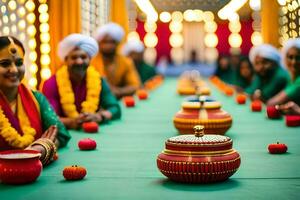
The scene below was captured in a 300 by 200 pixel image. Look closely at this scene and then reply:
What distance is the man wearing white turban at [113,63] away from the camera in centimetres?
1196

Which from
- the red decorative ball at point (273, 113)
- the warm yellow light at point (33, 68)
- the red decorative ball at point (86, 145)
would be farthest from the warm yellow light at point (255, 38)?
the red decorative ball at point (86, 145)

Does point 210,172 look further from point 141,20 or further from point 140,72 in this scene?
point 141,20

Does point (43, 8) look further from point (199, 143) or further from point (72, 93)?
point (199, 143)

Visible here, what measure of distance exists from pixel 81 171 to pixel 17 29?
677 centimetres

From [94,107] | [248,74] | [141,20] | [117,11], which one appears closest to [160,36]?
[141,20]

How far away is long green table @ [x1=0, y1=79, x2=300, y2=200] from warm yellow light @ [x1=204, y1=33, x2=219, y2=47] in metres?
32.4

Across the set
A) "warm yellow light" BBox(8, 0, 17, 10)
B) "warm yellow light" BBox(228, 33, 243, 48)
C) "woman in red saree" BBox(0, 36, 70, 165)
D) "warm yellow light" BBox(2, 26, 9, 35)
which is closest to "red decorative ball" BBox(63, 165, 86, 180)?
"woman in red saree" BBox(0, 36, 70, 165)

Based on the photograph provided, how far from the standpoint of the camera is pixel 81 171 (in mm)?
4660

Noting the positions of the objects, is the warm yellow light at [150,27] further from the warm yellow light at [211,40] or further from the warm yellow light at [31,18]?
the warm yellow light at [31,18]

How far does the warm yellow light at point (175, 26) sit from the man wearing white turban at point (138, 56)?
21.2 m

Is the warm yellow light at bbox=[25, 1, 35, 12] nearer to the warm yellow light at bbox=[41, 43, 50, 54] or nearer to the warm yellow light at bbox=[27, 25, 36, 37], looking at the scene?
the warm yellow light at bbox=[27, 25, 36, 37]

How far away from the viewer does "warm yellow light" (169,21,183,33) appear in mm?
40688

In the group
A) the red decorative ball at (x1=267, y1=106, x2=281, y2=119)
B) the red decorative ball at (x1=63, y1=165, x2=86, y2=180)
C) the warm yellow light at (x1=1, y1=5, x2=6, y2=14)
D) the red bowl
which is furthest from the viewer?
the warm yellow light at (x1=1, y1=5, x2=6, y2=14)

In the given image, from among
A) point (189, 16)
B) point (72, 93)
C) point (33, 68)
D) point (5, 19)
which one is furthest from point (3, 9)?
point (189, 16)
